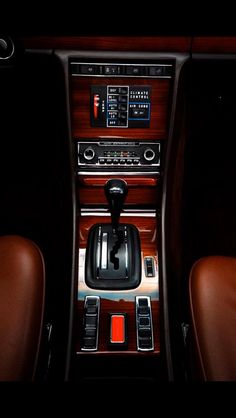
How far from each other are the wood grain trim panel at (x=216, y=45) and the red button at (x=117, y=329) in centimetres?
103

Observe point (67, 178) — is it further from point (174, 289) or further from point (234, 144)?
point (234, 144)

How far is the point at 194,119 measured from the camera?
170cm

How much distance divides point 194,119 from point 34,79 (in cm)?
68

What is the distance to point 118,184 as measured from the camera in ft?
4.76

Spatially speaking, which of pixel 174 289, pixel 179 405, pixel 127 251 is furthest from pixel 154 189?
pixel 179 405

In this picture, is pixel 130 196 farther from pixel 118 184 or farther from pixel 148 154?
pixel 118 184

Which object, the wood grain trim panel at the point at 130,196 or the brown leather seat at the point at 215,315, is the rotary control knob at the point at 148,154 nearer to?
the wood grain trim panel at the point at 130,196

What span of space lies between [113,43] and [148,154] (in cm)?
45

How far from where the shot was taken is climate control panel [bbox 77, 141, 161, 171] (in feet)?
5.34

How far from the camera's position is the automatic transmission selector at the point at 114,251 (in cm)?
148

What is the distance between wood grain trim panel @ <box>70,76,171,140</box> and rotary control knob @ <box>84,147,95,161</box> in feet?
0.18

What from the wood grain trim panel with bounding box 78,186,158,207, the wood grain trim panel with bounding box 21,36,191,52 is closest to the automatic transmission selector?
the wood grain trim panel with bounding box 78,186,158,207

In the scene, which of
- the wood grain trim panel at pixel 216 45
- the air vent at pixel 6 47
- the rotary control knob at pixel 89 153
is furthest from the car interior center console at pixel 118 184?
the air vent at pixel 6 47

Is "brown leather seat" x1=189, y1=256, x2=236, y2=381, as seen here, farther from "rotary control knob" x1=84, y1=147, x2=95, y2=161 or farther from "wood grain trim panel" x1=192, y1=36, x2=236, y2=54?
"wood grain trim panel" x1=192, y1=36, x2=236, y2=54
